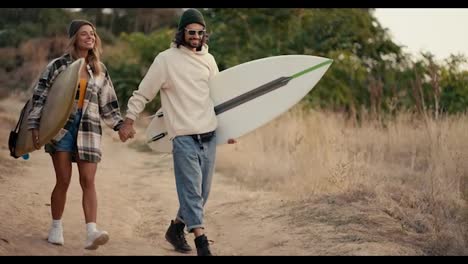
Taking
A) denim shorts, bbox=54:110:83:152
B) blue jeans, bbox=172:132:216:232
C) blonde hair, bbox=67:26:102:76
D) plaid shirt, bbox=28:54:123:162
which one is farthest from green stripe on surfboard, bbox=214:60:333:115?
denim shorts, bbox=54:110:83:152

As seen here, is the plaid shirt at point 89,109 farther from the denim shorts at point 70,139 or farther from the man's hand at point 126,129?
the man's hand at point 126,129

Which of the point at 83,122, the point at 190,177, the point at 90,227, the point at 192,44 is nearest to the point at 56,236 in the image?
the point at 90,227

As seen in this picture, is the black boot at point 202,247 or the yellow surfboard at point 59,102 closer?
the black boot at point 202,247

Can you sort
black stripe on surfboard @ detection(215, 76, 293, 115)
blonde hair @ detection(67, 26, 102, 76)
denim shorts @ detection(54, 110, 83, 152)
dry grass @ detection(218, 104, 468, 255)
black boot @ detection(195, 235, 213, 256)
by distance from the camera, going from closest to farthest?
black boot @ detection(195, 235, 213, 256), denim shorts @ detection(54, 110, 83, 152), blonde hair @ detection(67, 26, 102, 76), black stripe on surfboard @ detection(215, 76, 293, 115), dry grass @ detection(218, 104, 468, 255)

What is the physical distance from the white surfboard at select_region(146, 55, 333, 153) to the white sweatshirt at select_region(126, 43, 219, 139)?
20.6 inches

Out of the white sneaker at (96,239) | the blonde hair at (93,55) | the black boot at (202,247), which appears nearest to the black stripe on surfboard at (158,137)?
the blonde hair at (93,55)

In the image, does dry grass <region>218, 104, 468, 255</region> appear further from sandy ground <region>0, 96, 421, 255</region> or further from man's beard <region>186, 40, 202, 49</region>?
man's beard <region>186, 40, 202, 49</region>

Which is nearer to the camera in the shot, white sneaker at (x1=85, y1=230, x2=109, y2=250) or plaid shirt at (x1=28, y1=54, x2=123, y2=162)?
white sneaker at (x1=85, y1=230, x2=109, y2=250)

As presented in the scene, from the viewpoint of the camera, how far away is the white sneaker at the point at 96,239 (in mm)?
4703

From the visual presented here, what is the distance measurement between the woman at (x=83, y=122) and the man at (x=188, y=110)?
8.6 inches

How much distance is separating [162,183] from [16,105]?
380 inches

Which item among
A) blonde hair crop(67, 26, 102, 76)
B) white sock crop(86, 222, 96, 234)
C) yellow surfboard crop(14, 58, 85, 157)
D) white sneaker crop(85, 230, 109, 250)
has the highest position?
blonde hair crop(67, 26, 102, 76)

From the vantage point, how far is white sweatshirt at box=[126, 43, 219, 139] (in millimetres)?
4808

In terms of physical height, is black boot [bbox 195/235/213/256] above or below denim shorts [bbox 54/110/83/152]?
below
